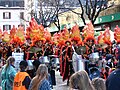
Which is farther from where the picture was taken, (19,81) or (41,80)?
(19,81)

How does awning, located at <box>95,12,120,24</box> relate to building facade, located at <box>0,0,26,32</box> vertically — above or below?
below

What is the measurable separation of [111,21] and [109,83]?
31772mm

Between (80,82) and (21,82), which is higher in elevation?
(80,82)

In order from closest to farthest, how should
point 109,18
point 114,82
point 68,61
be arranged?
point 114,82 < point 68,61 < point 109,18

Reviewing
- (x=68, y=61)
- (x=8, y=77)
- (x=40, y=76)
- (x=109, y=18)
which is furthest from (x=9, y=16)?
(x=40, y=76)

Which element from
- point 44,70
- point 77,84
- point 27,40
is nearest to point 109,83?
point 77,84

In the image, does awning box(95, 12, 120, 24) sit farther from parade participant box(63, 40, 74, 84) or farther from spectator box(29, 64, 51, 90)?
spectator box(29, 64, 51, 90)

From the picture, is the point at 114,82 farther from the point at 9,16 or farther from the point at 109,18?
the point at 9,16

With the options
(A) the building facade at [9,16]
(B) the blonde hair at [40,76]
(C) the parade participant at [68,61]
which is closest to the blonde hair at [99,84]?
(B) the blonde hair at [40,76]

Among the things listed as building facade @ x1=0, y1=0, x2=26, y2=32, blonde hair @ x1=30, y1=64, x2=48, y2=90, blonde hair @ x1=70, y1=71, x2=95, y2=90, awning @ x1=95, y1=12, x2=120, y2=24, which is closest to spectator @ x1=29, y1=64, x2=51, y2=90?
blonde hair @ x1=30, y1=64, x2=48, y2=90

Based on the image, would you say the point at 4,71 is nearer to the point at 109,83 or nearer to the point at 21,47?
the point at 109,83

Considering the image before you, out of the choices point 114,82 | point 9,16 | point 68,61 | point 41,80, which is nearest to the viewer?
point 114,82

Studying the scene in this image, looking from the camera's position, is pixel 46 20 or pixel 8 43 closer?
pixel 8 43

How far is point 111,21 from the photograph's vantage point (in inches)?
1480
